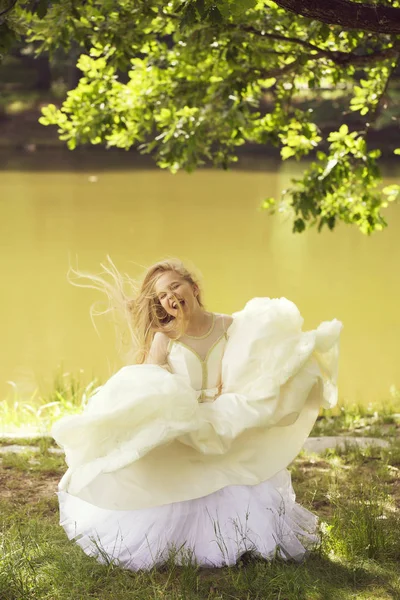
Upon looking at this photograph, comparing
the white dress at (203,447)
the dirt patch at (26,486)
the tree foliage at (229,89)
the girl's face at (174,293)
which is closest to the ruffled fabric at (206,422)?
the white dress at (203,447)

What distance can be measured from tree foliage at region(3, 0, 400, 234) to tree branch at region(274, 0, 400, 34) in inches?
76.4

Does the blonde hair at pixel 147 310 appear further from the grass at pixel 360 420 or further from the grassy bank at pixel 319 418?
the grass at pixel 360 420

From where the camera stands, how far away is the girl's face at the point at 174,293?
A: 3420 millimetres

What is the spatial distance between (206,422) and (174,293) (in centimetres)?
58

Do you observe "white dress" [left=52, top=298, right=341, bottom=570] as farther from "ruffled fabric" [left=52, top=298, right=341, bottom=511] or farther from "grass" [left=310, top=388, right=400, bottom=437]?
"grass" [left=310, top=388, right=400, bottom=437]

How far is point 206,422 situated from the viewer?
10.2ft

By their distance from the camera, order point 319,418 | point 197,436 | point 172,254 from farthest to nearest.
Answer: point 172,254 → point 319,418 → point 197,436

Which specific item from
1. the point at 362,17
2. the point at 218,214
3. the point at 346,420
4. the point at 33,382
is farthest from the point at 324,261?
the point at 362,17

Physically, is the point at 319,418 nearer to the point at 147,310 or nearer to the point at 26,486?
the point at 26,486

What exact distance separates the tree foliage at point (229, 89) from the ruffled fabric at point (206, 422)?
295 centimetres

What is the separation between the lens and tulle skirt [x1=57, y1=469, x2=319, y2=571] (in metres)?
3.17

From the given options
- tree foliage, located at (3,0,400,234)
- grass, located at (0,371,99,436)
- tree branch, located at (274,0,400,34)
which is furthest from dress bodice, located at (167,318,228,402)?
tree foliage, located at (3,0,400,234)

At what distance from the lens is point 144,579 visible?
304 centimetres

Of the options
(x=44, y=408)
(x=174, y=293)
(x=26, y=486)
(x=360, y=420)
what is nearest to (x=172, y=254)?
(x=44, y=408)
